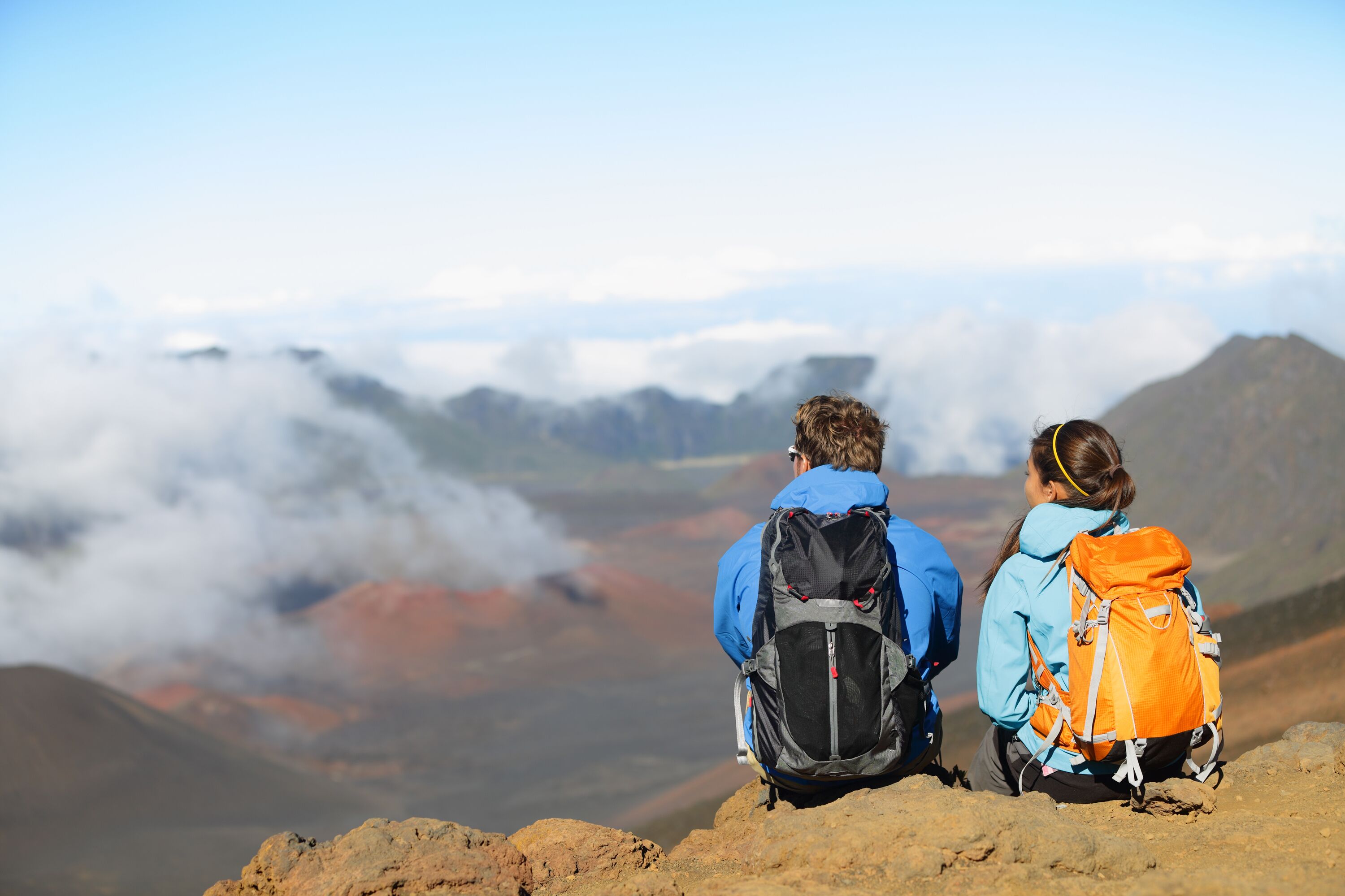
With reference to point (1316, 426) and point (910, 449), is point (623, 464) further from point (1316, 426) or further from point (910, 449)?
point (1316, 426)

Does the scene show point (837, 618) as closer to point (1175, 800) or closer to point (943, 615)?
point (943, 615)

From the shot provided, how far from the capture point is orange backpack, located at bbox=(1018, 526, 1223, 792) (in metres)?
3.27

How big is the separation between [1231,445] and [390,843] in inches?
2570

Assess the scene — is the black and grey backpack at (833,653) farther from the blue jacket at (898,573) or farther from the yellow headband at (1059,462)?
the yellow headband at (1059,462)

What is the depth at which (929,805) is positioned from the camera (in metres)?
3.27

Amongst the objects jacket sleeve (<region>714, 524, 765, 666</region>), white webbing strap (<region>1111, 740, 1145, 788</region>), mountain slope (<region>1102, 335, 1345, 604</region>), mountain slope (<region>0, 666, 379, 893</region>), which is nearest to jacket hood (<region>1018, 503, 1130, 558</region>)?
white webbing strap (<region>1111, 740, 1145, 788</region>)

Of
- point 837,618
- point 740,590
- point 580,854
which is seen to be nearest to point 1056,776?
point 837,618

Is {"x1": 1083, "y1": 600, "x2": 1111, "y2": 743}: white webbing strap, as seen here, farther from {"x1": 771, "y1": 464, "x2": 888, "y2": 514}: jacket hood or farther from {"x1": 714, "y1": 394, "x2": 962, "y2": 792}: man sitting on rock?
{"x1": 771, "y1": 464, "x2": 888, "y2": 514}: jacket hood

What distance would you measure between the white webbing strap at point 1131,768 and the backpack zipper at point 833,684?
3.32 feet

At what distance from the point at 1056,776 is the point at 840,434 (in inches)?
61.3

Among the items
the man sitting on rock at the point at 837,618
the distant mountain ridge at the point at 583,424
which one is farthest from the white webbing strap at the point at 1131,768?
the distant mountain ridge at the point at 583,424

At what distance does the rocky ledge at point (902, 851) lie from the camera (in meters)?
2.97

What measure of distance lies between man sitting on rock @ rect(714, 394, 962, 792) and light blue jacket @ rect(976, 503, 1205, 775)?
0.73 ft

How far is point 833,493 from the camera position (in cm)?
353
